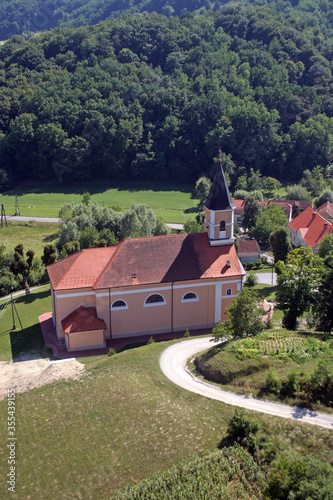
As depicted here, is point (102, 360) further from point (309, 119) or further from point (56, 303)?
point (309, 119)

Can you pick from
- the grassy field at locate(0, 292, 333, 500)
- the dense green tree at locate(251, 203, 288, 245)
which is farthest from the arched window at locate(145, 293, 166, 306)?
the dense green tree at locate(251, 203, 288, 245)

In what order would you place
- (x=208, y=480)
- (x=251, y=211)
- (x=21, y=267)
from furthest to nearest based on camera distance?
(x=251, y=211)
(x=21, y=267)
(x=208, y=480)

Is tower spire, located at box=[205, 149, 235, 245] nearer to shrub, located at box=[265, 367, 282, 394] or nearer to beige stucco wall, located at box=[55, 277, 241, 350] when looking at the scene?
beige stucco wall, located at box=[55, 277, 241, 350]

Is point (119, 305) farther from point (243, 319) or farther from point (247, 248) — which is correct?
point (247, 248)

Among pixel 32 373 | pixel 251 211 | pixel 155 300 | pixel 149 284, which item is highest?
pixel 251 211

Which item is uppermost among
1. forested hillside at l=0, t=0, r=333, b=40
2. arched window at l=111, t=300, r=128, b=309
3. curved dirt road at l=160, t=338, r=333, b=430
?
forested hillside at l=0, t=0, r=333, b=40

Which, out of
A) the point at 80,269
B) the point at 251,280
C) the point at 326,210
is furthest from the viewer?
the point at 326,210

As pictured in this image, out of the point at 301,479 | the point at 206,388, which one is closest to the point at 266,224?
the point at 206,388
